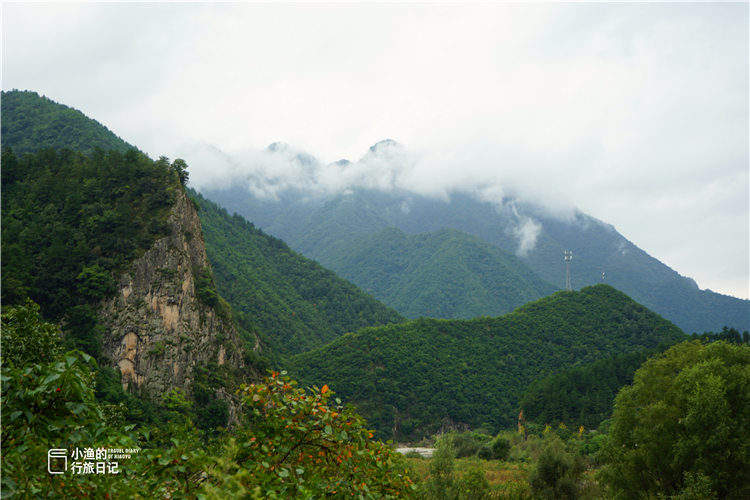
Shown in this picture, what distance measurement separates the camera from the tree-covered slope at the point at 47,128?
249ft

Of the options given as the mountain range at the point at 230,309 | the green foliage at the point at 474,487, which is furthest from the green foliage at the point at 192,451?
the mountain range at the point at 230,309

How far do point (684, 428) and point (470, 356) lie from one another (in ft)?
217

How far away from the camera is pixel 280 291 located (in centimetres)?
9794

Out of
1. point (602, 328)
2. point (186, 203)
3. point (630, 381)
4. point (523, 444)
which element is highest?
point (186, 203)

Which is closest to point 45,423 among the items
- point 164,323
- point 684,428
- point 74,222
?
point 684,428

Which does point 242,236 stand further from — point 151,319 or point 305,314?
point 151,319

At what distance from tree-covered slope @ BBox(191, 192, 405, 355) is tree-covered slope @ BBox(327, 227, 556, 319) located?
50.8m

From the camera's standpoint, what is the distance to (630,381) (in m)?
66.3

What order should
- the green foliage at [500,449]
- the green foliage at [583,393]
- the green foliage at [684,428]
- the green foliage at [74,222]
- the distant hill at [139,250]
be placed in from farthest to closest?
1. the green foliage at [583,393]
2. the green foliage at [500,449]
3. the distant hill at [139,250]
4. the green foliage at [74,222]
5. the green foliage at [684,428]

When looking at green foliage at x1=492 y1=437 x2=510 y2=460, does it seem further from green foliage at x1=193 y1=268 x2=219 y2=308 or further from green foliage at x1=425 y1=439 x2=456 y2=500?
green foliage at x1=193 y1=268 x2=219 y2=308

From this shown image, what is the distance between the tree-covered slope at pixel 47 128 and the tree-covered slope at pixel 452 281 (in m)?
105

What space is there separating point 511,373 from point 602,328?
21389mm

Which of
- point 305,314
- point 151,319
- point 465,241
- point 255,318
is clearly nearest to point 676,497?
point 151,319

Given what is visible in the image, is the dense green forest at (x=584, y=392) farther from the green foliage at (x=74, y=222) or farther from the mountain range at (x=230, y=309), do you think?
the green foliage at (x=74, y=222)
